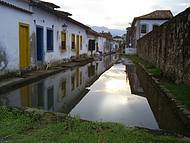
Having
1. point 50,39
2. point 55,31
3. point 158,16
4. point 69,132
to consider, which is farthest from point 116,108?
point 158,16

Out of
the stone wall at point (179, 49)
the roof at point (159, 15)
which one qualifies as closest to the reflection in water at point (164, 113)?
the stone wall at point (179, 49)

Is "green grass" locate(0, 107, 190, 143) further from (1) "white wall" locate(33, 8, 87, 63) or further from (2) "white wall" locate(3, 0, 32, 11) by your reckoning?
(1) "white wall" locate(33, 8, 87, 63)

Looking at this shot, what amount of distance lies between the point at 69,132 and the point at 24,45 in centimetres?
1064

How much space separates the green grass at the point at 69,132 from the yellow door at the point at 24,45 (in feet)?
29.5

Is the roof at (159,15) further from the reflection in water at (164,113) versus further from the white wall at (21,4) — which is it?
the reflection in water at (164,113)

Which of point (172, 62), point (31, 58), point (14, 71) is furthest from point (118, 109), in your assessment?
point (31, 58)

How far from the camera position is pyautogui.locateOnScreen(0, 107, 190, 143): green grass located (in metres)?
4.46

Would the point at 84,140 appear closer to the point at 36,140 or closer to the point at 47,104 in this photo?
the point at 36,140

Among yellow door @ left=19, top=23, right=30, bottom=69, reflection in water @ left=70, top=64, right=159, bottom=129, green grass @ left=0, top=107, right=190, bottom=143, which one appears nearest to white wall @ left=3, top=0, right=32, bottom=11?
yellow door @ left=19, top=23, right=30, bottom=69

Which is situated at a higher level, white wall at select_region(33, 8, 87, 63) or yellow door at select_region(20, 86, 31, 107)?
white wall at select_region(33, 8, 87, 63)

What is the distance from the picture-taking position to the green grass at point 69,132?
4.46 metres

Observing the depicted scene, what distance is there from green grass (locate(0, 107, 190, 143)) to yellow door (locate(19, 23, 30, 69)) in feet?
29.5

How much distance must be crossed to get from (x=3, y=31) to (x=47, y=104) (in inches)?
213

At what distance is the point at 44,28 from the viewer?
1786cm
